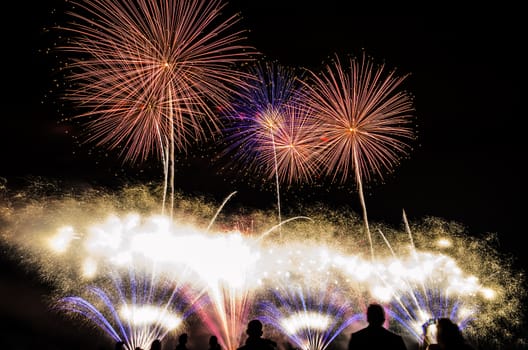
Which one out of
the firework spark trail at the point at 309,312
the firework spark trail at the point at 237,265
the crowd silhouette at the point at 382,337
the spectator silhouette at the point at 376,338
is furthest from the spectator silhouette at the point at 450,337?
the firework spark trail at the point at 309,312

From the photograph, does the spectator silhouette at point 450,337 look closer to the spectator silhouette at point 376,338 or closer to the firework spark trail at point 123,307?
the spectator silhouette at point 376,338

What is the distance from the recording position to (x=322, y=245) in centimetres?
2617

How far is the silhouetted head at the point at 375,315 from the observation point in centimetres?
387

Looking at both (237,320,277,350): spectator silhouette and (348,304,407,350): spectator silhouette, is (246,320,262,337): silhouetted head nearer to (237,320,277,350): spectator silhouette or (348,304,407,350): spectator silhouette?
(237,320,277,350): spectator silhouette

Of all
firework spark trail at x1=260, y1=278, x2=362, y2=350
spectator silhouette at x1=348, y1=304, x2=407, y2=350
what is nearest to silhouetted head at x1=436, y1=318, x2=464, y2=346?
spectator silhouette at x1=348, y1=304, x2=407, y2=350

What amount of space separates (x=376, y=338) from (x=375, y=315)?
25 centimetres

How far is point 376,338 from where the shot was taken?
3.72m

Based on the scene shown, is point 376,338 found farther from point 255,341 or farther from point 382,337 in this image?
point 255,341

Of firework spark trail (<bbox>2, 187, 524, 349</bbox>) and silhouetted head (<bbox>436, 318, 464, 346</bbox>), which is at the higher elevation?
firework spark trail (<bbox>2, 187, 524, 349</bbox>)

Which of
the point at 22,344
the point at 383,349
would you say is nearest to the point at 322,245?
the point at 22,344

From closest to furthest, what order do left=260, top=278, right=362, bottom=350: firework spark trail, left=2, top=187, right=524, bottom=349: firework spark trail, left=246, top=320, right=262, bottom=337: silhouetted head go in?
1. left=246, top=320, right=262, bottom=337: silhouetted head
2. left=2, top=187, right=524, bottom=349: firework spark trail
3. left=260, top=278, right=362, bottom=350: firework spark trail

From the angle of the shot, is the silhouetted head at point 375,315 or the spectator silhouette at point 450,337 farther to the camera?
the spectator silhouette at point 450,337

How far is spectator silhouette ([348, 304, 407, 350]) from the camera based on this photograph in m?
3.68

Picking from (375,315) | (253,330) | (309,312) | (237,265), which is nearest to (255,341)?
(253,330)
